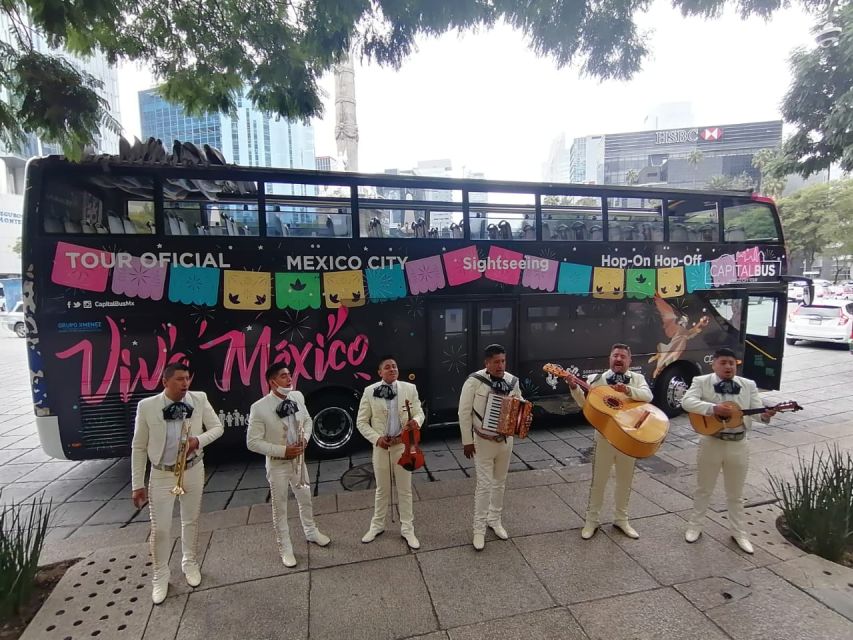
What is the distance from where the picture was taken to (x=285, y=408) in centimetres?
348

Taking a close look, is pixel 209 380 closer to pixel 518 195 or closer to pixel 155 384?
pixel 155 384

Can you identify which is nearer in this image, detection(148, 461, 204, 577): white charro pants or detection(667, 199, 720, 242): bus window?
detection(148, 461, 204, 577): white charro pants

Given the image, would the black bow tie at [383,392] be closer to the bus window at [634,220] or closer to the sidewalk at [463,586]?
the sidewalk at [463,586]

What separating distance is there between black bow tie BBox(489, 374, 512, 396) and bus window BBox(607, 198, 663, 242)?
3915 millimetres

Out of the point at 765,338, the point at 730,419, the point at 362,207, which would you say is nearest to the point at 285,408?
the point at 362,207

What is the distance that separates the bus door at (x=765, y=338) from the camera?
7.73 meters

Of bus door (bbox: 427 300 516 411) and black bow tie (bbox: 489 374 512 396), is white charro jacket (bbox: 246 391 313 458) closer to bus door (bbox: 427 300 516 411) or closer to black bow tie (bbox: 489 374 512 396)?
black bow tie (bbox: 489 374 512 396)

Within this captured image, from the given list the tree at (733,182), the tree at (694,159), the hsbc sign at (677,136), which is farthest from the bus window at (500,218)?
the hsbc sign at (677,136)

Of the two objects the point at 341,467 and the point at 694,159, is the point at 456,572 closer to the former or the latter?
the point at 341,467

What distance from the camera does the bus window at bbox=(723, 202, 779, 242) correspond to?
7.22 m

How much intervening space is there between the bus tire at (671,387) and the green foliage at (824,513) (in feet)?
11.9

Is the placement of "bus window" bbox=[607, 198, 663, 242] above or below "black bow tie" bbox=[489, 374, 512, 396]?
above

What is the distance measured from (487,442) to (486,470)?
26 centimetres

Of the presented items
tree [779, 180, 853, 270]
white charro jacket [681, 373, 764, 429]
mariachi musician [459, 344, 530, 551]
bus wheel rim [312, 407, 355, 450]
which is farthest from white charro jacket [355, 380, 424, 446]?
tree [779, 180, 853, 270]
